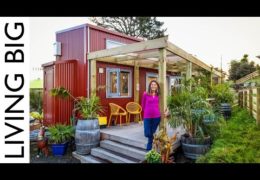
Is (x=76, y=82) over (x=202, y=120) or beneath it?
over

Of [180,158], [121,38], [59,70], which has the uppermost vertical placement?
[121,38]

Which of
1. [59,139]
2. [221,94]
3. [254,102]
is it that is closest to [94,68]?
[59,139]

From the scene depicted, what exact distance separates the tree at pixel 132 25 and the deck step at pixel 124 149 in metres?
16.8

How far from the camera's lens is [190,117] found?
14.2ft

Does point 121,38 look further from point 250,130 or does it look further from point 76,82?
point 250,130

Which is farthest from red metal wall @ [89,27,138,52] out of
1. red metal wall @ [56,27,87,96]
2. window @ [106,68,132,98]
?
window @ [106,68,132,98]

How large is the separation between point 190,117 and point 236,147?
106 cm

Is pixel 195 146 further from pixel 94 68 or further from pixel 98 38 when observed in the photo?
pixel 98 38

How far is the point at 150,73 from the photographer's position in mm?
8555

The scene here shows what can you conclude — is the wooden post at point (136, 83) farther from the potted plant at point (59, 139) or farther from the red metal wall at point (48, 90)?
the potted plant at point (59, 139)

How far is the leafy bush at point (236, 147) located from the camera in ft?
9.94
